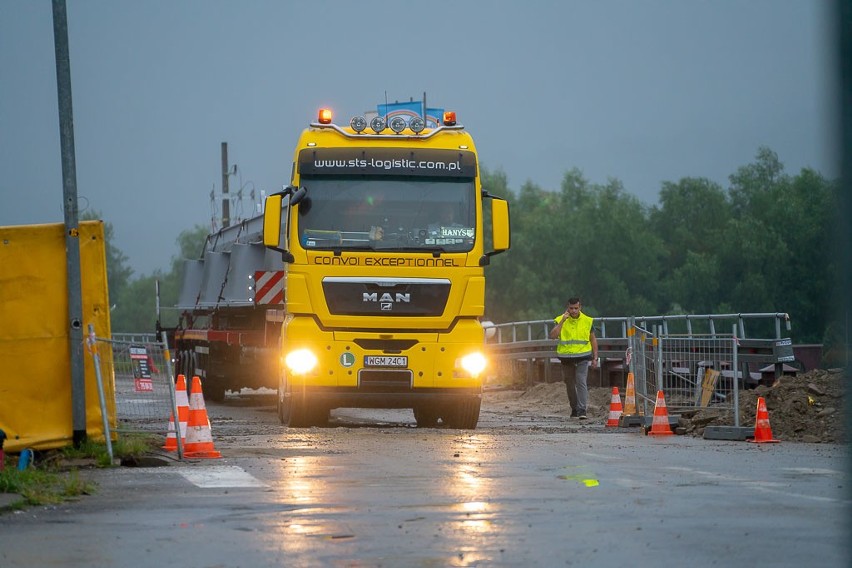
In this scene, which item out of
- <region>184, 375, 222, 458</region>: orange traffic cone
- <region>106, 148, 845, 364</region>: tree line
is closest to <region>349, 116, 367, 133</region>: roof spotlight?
<region>184, 375, 222, 458</region>: orange traffic cone

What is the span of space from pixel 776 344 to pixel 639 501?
1520cm

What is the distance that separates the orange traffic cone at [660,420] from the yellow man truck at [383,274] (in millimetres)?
2274

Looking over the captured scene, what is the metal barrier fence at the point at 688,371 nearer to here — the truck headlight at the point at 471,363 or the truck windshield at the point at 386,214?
the truck headlight at the point at 471,363

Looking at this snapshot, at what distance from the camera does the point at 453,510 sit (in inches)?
343

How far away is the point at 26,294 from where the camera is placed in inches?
515

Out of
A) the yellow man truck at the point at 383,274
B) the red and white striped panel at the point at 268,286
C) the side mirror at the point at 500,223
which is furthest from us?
the red and white striped panel at the point at 268,286

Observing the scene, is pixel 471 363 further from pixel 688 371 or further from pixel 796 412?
pixel 796 412

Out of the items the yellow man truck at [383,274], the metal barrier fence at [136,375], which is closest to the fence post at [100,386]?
the metal barrier fence at [136,375]

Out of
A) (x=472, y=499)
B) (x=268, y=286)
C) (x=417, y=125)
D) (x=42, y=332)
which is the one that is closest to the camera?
(x=472, y=499)

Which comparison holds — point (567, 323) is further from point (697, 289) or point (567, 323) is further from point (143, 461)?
point (697, 289)

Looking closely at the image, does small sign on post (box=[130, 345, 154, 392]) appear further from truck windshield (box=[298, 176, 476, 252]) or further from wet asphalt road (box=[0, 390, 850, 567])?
truck windshield (box=[298, 176, 476, 252])

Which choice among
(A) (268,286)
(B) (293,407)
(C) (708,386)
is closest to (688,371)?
(C) (708,386)

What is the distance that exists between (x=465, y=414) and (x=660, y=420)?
2.52m

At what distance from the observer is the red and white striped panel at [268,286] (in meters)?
22.1
